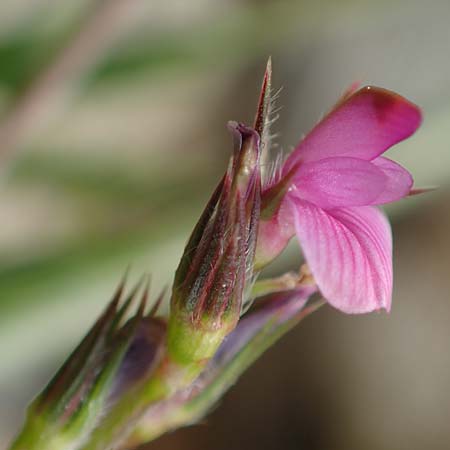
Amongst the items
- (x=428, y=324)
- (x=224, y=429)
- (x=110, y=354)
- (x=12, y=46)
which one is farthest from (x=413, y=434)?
(x=110, y=354)

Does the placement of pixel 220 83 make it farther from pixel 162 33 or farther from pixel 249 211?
pixel 249 211

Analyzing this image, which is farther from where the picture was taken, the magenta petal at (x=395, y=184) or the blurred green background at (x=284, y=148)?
the blurred green background at (x=284, y=148)

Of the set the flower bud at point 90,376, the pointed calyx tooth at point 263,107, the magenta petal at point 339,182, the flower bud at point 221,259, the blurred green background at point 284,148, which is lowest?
the flower bud at point 90,376

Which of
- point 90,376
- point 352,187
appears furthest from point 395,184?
point 90,376

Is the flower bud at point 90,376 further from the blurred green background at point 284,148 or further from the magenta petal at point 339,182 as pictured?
the blurred green background at point 284,148

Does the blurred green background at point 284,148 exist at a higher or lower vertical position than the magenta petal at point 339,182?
higher

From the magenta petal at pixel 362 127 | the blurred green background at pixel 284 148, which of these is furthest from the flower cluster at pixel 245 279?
the blurred green background at pixel 284 148
